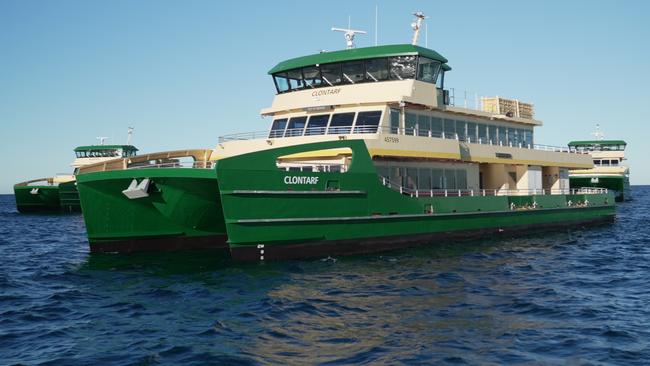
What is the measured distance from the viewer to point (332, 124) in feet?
68.4

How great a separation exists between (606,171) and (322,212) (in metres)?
59.8

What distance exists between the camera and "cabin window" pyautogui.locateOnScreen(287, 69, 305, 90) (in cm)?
2272

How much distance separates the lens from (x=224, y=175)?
15.0 meters

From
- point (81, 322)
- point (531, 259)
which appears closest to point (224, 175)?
point (81, 322)

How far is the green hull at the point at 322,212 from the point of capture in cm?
1548

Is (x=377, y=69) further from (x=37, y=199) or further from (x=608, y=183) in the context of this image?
(x=608, y=183)

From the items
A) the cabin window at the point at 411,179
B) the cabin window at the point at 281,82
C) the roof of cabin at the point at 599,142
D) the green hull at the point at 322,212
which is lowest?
the green hull at the point at 322,212

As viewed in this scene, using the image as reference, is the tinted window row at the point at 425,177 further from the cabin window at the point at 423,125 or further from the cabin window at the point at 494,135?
the cabin window at the point at 494,135

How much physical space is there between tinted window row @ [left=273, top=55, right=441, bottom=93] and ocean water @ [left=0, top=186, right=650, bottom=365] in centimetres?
684

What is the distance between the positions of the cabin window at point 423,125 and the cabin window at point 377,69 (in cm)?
223

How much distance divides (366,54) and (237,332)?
45.5 ft

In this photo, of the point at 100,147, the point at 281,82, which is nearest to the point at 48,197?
the point at 100,147

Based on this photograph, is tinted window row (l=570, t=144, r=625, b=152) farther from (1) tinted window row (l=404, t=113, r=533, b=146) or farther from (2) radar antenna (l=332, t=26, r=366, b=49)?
(2) radar antenna (l=332, t=26, r=366, b=49)

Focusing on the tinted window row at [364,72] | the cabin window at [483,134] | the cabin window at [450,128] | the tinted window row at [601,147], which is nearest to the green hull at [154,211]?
the tinted window row at [364,72]
